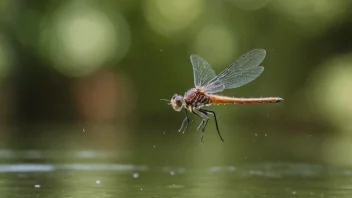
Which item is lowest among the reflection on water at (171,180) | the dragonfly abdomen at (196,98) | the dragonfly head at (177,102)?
the reflection on water at (171,180)

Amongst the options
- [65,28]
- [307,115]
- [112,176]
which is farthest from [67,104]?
[112,176]

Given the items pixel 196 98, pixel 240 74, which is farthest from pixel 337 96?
pixel 196 98

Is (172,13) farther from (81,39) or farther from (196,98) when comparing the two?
(196,98)

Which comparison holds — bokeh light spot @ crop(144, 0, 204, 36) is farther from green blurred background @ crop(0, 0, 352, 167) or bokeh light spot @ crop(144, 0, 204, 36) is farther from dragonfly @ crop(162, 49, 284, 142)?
dragonfly @ crop(162, 49, 284, 142)

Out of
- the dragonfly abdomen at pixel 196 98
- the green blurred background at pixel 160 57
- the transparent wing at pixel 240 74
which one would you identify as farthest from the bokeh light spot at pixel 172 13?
the dragonfly abdomen at pixel 196 98

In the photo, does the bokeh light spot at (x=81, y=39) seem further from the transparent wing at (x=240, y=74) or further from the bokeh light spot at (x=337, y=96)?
the transparent wing at (x=240, y=74)

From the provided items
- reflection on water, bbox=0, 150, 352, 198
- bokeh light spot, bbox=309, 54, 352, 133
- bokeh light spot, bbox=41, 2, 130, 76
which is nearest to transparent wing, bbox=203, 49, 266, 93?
reflection on water, bbox=0, 150, 352, 198

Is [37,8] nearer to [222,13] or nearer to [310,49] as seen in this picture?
[222,13]
